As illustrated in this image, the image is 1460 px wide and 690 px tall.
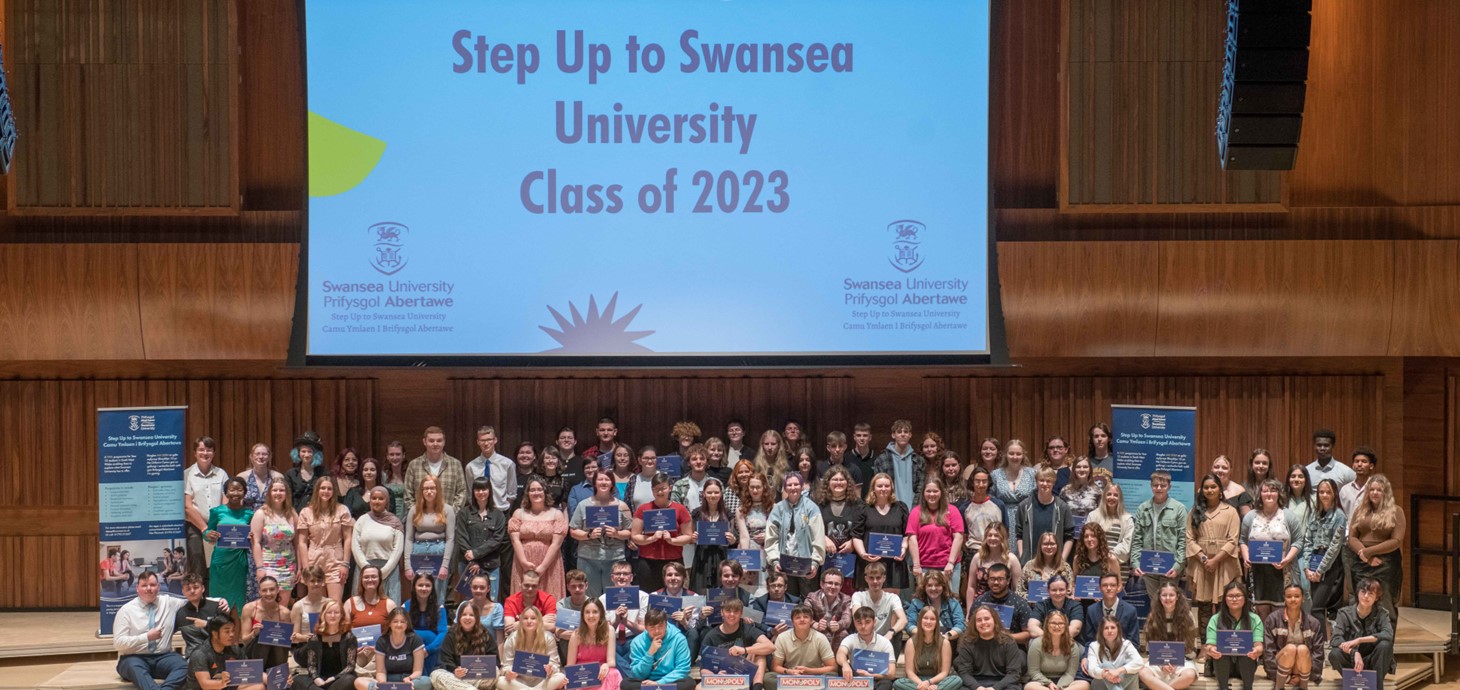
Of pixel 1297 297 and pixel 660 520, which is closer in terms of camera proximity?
pixel 660 520

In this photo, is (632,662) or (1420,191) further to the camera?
(1420,191)

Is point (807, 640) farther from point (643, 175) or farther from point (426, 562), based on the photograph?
point (643, 175)

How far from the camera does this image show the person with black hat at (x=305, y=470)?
988 centimetres

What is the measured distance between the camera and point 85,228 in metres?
11.2

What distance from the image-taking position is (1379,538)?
31.0 feet

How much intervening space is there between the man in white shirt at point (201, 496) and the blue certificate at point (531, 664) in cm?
237

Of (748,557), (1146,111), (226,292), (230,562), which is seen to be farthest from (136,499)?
(1146,111)

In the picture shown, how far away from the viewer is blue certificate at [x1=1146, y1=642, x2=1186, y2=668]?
8.83m

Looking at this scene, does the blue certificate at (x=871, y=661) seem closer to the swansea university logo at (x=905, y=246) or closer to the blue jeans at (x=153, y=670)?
the swansea university logo at (x=905, y=246)

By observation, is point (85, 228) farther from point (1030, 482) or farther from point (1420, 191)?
point (1420, 191)

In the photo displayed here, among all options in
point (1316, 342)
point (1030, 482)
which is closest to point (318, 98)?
point (1030, 482)

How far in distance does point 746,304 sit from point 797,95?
1.52 meters

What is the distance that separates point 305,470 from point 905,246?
4.36 meters

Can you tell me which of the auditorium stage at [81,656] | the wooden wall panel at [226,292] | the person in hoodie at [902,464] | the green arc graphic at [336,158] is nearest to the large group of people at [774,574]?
the person in hoodie at [902,464]
